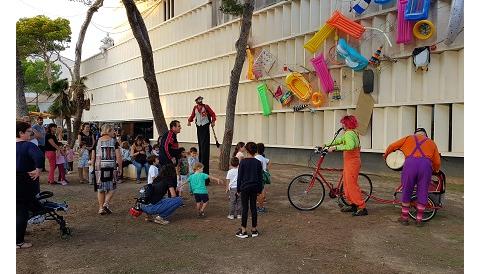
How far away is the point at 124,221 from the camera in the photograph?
8102mm

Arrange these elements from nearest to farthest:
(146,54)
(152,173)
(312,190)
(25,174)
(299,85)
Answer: (25,174)
(152,173)
(312,190)
(146,54)
(299,85)

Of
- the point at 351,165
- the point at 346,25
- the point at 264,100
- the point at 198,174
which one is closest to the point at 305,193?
the point at 351,165

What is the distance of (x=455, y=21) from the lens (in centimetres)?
1127

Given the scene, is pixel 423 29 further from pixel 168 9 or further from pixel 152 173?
pixel 168 9

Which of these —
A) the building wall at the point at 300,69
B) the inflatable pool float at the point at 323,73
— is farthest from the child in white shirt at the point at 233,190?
the inflatable pool float at the point at 323,73

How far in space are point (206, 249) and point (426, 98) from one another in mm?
8803

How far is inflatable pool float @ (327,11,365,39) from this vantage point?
45.9ft

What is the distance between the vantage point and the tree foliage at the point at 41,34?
39.3 metres

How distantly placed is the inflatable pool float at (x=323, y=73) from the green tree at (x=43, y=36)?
30290mm

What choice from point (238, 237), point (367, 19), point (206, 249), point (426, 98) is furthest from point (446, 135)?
point (206, 249)

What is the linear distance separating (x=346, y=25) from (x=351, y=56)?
3.52ft

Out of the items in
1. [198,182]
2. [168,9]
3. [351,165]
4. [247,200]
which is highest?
[168,9]

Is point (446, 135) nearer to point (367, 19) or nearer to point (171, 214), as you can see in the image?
point (367, 19)

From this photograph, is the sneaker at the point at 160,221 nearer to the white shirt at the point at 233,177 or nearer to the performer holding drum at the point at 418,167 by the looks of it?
the white shirt at the point at 233,177
